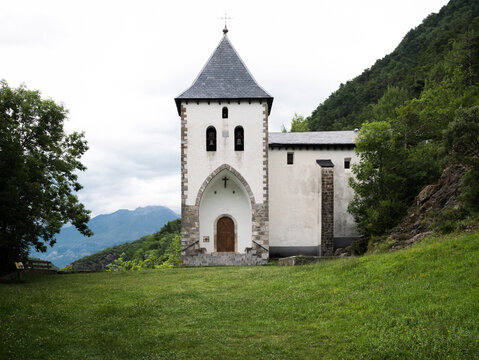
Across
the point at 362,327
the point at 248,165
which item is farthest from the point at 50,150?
the point at 362,327

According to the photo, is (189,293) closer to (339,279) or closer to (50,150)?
(339,279)

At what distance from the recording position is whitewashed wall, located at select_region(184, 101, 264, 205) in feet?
81.8

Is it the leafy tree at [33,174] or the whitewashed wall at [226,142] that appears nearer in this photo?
the leafy tree at [33,174]

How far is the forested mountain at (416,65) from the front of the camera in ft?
128

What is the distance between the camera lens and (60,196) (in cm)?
2102

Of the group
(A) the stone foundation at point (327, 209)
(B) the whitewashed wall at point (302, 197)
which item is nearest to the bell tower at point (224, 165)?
(B) the whitewashed wall at point (302, 197)

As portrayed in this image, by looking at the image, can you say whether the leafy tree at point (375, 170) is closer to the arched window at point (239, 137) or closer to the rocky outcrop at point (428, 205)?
the rocky outcrop at point (428, 205)

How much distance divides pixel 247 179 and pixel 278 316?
15.3 meters

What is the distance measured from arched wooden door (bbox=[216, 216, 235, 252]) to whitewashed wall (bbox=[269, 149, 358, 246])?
2.69m

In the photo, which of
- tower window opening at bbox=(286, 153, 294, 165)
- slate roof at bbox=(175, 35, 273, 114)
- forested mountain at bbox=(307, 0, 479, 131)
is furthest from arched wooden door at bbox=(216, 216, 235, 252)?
forested mountain at bbox=(307, 0, 479, 131)

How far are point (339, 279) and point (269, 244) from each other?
14.2 meters

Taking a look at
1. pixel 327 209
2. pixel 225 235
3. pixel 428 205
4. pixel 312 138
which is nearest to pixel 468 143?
pixel 428 205

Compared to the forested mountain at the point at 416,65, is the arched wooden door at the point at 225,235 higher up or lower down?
lower down

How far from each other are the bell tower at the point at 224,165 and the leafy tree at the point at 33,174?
5879 millimetres
